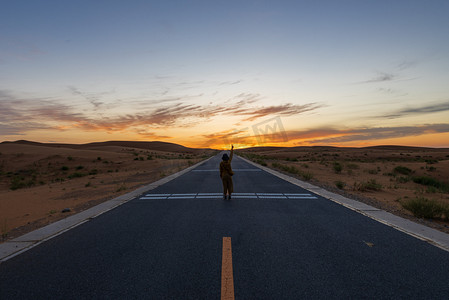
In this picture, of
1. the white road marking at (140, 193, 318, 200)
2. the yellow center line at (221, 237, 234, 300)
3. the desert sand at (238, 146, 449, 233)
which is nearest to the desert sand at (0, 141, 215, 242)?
the white road marking at (140, 193, 318, 200)

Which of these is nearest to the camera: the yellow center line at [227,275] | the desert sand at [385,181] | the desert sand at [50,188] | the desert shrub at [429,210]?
the yellow center line at [227,275]

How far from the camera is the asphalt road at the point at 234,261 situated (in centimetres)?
A: 323

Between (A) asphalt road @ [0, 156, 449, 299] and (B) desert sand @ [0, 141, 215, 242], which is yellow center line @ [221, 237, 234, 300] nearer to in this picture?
(A) asphalt road @ [0, 156, 449, 299]

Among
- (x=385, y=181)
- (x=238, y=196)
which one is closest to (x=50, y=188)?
(x=238, y=196)

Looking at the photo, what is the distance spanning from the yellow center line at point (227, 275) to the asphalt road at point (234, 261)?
0.23 ft

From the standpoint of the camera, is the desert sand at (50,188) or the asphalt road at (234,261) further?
the desert sand at (50,188)

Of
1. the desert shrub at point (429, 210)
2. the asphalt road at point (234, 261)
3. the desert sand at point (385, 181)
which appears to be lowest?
the desert sand at point (385, 181)

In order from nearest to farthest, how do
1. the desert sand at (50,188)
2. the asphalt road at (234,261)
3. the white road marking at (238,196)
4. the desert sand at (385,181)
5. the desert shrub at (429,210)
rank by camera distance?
the asphalt road at (234,261) → the desert shrub at (429,210) → the desert sand at (50,188) → the desert sand at (385,181) → the white road marking at (238,196)

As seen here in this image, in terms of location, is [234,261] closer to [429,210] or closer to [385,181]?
[429,210]

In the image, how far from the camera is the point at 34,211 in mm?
9625

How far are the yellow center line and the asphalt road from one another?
0.07m

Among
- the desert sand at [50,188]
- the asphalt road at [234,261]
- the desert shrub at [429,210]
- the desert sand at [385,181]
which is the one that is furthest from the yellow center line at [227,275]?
the desert shrub at [429,210]

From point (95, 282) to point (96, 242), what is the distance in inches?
71.0

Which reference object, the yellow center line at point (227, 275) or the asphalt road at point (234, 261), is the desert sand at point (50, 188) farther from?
the yellow center line at point (227, 275)
